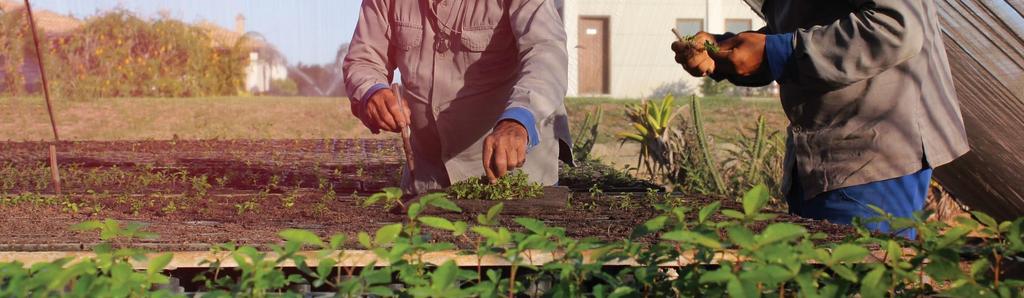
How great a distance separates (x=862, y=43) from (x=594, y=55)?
18.7m

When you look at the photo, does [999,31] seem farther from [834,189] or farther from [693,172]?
[693,172]

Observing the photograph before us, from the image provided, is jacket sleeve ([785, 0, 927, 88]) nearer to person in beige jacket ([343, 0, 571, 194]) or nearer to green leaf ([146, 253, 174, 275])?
person in beige jacket ([343, 0, 571, 194])

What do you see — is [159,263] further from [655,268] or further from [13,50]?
[13,50]

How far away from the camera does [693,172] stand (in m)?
6.70

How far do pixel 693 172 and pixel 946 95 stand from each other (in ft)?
12.8

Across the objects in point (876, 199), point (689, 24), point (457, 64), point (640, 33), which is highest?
point (689, 24)

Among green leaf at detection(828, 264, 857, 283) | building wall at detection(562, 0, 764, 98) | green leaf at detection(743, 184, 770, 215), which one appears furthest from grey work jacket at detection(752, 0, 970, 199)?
building wall at detection(562, 0, 764, 98)

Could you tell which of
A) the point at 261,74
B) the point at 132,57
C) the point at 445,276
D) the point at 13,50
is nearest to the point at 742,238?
the point at 445,276

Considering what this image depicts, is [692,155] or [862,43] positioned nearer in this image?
[862,43]

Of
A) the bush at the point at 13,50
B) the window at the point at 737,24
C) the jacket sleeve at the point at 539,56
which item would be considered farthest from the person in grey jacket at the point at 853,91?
the window at the point at 737,24

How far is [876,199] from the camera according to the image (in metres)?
2.81

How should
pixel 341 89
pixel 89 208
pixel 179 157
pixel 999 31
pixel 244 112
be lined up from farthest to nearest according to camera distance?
pixel 341 89, pixel 244 112, pixel 179 157, pixel 89 208, pixel 999 31

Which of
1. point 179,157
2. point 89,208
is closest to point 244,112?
point 179,157

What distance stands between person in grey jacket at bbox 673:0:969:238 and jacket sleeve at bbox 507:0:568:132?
0.53 meters
